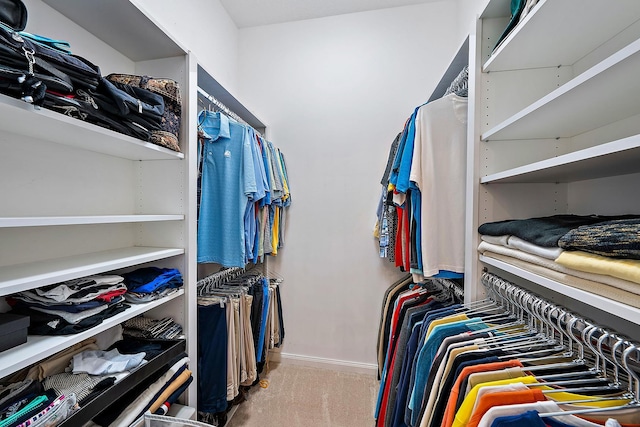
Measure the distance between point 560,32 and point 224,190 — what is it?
1590 millimetres

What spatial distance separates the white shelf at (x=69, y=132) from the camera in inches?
27.7

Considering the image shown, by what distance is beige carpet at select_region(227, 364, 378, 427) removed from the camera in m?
1.75

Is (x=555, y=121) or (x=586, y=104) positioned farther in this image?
(x=555, y=121)

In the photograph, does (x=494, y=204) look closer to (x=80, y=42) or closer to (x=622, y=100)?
(x=622, y=100)

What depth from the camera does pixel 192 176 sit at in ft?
4.31

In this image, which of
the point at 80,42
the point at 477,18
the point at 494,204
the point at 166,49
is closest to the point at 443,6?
the point at 477,18

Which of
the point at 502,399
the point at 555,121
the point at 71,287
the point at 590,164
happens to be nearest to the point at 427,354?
the point at 502,399

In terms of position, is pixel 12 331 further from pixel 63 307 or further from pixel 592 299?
pixel 592 299

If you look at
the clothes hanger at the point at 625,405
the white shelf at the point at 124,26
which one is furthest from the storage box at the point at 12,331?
the clothes hanger at the point at 625,405

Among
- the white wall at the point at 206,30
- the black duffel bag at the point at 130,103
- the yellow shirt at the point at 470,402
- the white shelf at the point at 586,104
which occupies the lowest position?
the yellow shirt at the point at 470,402

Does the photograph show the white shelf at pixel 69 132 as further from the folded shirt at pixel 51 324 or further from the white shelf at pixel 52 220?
the folded shirt at pixel 51 324

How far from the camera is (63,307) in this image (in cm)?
87

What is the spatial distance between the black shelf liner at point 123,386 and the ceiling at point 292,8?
253cm

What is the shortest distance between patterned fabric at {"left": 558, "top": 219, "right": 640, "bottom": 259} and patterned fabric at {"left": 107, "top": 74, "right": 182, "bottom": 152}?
1419 mm
